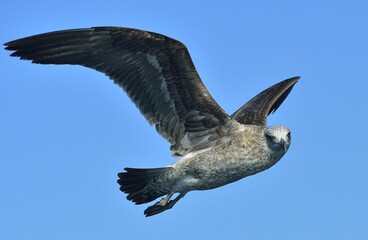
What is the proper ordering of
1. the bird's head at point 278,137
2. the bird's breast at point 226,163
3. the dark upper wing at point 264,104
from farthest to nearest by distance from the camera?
Answer: the dark upper wing at point 264,104, the bird's breast at point 226,163, the bird's head at point 278,137

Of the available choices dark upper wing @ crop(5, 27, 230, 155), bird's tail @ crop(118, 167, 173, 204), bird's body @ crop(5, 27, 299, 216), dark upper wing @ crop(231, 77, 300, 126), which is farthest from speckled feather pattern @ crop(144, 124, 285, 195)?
dark upper wing @ crop(231, 77, 300, 126)

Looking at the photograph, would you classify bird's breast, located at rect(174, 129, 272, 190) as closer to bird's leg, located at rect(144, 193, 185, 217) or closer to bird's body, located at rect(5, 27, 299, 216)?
bird's body, located at rect(5, 27, 299, 216)

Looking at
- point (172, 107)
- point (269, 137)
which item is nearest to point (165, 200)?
point (172, 107)

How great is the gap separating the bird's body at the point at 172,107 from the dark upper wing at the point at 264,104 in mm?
1646

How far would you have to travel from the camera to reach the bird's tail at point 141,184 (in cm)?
1293

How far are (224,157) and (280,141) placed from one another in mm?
897

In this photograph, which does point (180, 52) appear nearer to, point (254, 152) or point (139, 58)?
point (139, 58)

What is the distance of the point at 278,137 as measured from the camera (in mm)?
11945

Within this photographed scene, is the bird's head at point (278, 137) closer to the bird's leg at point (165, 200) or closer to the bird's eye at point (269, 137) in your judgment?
the bird's eye at point (269, 137)

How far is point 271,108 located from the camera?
53.5ft

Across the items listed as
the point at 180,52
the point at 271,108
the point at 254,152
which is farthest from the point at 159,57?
the point at 271,108

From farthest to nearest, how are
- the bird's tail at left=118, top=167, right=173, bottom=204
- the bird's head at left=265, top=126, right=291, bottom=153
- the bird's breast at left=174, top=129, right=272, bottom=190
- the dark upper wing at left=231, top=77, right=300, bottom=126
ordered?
the dark upper wing at left=231, top=77, right=300, bottom=126
the bird's tail at left=118, top=167, right=173, bottom=204
the bird's breast at left=174, top=129, right=272, bottom=190
the bird's head at left=265, top=126, right=291, bottom=153

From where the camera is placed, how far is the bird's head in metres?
12.0

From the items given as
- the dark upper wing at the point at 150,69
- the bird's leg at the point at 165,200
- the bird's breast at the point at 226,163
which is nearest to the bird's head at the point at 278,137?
the bird's breast at the point at 226,163
